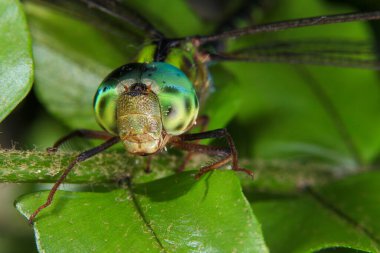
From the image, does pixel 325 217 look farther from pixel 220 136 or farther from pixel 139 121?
pixel 139 121

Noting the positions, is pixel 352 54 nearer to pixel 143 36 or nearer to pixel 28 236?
pixel 143 36

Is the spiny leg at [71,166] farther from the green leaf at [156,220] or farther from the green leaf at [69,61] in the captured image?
the green leaf at [69,61]

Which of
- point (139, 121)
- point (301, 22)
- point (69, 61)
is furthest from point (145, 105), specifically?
point (69, 61)

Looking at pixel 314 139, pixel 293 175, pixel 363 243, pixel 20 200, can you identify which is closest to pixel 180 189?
pixel 20 200

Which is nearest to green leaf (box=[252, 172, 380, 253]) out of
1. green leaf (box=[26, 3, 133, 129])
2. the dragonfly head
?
the dragonfly head

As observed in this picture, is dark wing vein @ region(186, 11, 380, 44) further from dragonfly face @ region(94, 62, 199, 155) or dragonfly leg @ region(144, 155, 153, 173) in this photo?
dragonfly leg @ region(144, 155, 153, 173)

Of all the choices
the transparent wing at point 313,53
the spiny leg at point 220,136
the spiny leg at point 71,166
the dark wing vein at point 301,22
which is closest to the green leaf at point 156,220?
the spiny leg at point 71,166
